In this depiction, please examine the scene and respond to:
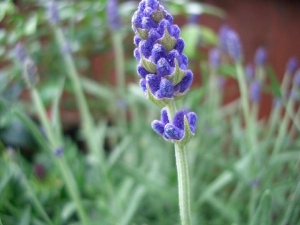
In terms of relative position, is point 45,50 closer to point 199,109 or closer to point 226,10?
point 199,109

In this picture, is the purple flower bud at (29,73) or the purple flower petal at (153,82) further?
the purple flower bud at (29,73)

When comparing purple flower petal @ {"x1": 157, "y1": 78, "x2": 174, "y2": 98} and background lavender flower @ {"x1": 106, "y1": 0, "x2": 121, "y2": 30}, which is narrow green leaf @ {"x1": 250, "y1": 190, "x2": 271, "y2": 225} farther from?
background lavender flower @ {"x1": 106, "y1": 0, "x2": 121, "y2": 30}

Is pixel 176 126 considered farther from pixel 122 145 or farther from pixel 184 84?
pixel 122 145

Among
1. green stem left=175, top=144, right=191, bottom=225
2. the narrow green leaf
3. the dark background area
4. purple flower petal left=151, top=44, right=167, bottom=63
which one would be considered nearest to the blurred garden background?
the narrow green leaf

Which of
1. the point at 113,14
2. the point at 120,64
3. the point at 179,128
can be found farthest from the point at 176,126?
the point at 120,64

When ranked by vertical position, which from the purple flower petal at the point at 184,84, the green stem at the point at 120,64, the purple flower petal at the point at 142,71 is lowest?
the purple flower petal at the point at 184,84

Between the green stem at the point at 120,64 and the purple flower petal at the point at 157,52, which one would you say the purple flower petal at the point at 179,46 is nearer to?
the purple flower petal at the point at 157,52

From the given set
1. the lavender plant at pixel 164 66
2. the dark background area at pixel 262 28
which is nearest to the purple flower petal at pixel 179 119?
the lavender plant at pixel 164 66
